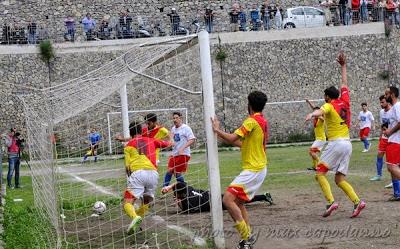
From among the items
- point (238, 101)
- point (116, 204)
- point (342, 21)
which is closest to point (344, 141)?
point (116, 204)

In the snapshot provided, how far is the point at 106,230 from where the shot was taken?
13.0 meters

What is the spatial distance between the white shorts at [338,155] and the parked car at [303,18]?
32.7 m

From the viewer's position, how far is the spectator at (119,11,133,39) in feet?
143

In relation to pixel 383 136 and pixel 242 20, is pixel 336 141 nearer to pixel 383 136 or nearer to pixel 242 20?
pixel 383 136

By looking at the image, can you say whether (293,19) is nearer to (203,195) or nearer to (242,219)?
(203,195)

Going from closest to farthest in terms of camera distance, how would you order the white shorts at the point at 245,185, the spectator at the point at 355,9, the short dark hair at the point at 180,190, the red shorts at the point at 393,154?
the white shorts at the point at 245,185 → the short dark hair at the point at 180,190 → the red shorts at the point at 393,154 → the spectator at the point at 355,9

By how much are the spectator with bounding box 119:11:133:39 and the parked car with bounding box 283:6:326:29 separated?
27.4 feet

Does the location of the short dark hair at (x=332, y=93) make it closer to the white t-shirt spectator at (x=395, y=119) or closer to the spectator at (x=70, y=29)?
the white t-shirt spectator at (x=395, y=119)

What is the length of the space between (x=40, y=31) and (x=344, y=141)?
32642 millimetres

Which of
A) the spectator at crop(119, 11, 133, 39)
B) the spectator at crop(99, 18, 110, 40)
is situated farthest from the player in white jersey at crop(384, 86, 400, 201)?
the spectator at crop(99, 18, 110, 40)

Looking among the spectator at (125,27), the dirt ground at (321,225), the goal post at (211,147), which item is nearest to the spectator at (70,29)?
the spectator at (125,27)

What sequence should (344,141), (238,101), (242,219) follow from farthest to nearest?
(238,101), (344,141), (242,219)

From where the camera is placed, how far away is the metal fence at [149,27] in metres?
43.1

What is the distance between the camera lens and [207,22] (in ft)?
147
